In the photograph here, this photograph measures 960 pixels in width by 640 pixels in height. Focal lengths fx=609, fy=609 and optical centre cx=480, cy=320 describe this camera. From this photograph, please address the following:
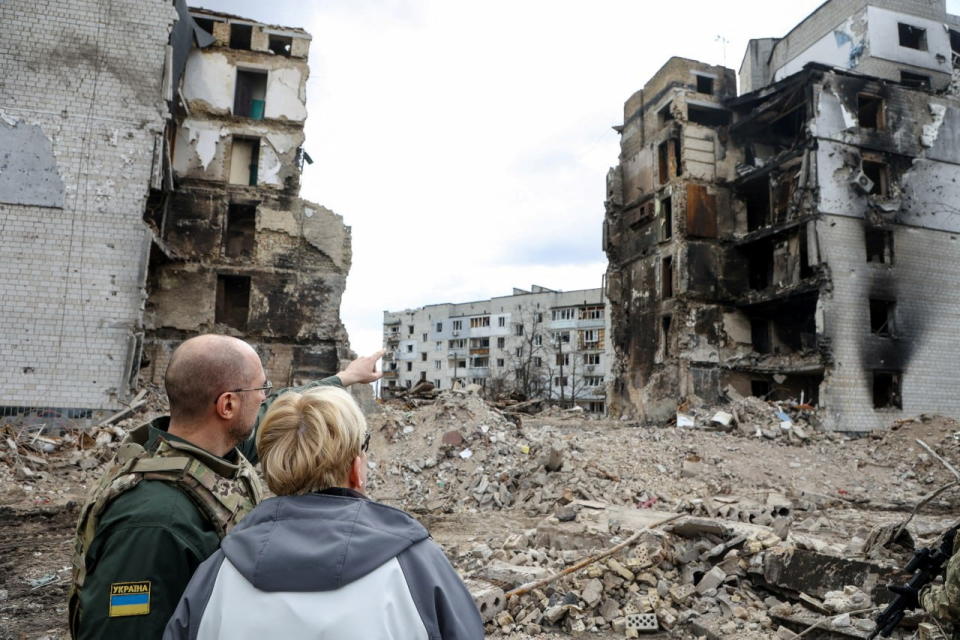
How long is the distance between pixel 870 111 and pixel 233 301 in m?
22.9

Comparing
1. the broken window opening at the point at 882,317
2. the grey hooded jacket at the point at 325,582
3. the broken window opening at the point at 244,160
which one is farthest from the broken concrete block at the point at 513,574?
the broken window opening at the point at 882,317

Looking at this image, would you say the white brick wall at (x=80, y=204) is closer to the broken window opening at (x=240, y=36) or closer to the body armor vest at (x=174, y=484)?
the broken window opening at (x=240, y=36)

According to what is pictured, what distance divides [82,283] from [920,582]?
15.6 metres

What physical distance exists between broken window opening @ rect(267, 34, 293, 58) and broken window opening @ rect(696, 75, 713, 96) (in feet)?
51.6

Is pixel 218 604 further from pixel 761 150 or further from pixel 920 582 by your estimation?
pixel 761 150

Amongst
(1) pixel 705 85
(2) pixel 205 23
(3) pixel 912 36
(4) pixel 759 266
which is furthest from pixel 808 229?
(2) pixel 205 23

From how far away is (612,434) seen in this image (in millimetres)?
16047

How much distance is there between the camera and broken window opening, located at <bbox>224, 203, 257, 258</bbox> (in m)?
17.8

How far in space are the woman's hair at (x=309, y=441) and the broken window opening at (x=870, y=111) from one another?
25292 mm

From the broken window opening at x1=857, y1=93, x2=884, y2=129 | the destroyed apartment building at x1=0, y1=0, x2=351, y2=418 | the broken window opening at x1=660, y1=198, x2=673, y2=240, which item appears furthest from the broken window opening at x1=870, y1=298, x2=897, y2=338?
the destroyed apartment building at x1=0, y1=0, x2=351, y2=418

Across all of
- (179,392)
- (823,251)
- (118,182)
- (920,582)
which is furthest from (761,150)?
(179,392)

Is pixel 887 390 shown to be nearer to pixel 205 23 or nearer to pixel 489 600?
pixel 489 600

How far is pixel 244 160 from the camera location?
18.0 m

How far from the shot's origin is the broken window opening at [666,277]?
23.2 meters
